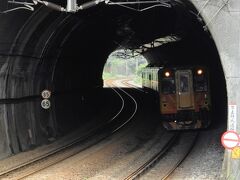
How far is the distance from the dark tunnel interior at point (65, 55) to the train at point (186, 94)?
103cm

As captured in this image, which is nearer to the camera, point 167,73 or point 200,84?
point 200,84

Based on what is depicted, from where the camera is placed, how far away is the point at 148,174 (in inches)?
579

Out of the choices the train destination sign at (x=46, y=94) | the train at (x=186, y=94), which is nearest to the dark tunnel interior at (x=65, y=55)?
the train destination sign at (x=46, y=94)

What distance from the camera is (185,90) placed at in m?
20.9

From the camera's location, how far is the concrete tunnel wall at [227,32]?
41.9ft

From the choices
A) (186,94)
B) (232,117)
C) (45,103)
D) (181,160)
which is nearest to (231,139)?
(232,117)

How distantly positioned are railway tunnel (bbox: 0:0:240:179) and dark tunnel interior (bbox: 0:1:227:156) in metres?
0.03

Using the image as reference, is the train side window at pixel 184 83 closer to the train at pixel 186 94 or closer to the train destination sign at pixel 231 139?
the train at pixel 186 94

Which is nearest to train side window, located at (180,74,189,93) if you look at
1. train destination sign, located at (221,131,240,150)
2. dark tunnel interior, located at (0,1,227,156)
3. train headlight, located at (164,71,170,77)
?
train headlight, located at (164,71,170,77)

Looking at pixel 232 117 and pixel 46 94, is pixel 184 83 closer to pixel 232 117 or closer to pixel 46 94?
pixel 46 94

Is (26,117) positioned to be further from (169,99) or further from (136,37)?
(136,37)

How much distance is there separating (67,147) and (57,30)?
16.3ft

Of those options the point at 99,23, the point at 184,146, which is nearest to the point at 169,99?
the point at 184,146

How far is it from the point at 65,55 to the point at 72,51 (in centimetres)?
98
